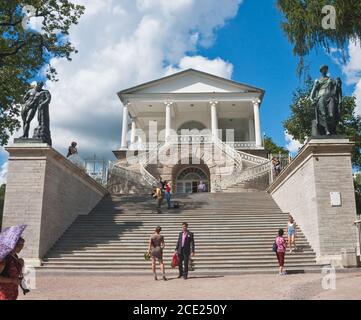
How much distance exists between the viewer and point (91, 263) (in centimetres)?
1220

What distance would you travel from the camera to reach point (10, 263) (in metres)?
4.31

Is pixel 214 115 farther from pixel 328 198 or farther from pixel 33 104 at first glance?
pixel 328 198

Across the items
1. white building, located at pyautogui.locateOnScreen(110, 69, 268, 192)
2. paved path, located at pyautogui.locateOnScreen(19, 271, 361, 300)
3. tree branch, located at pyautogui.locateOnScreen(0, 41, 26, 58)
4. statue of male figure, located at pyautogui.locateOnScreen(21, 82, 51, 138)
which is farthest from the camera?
white building, located at pyautogui.locateOnScreen(110, 69, 268, 192)

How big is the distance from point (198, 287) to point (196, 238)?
5206mm

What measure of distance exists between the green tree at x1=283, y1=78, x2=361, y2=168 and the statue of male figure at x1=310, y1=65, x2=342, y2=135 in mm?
16853

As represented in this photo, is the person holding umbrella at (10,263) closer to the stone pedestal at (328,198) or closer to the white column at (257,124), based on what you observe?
the stone pedestal at (328,198)

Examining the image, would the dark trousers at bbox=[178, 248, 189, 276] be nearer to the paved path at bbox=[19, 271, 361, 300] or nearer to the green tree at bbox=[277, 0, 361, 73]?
the paved path at bbox=[19, 271, 361, 300]

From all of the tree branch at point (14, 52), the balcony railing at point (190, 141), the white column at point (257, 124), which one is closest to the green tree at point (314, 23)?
the tree branch at point (14, 52)

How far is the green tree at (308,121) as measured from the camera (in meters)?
29.0

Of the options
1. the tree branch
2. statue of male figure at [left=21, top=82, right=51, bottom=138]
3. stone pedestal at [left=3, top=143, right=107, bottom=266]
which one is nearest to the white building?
the tree branch

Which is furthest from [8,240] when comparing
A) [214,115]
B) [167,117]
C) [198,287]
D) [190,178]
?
[214,115]

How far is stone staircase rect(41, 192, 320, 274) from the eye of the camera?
11977 millimetres
